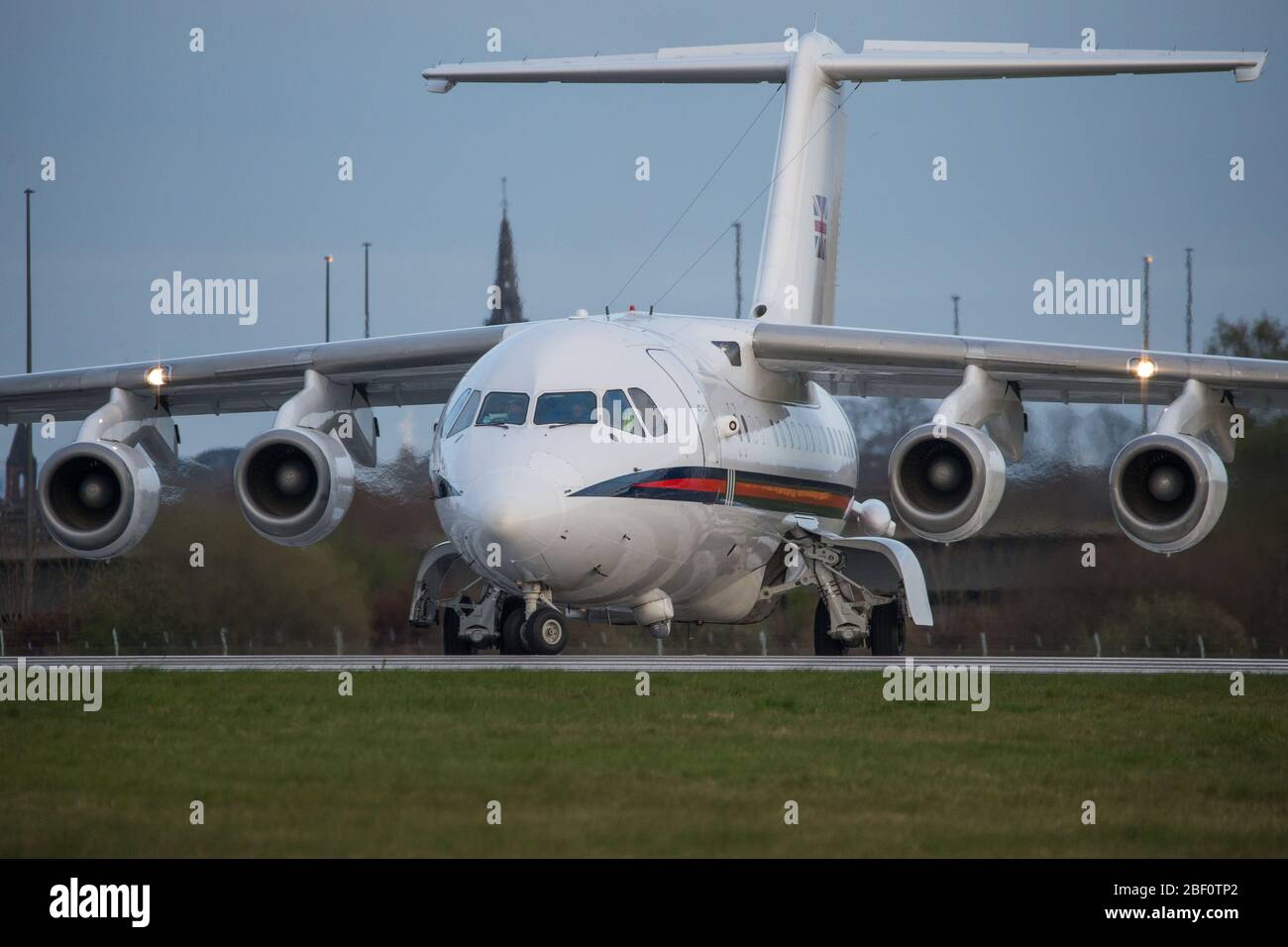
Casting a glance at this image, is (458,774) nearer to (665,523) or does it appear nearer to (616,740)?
(616,740)

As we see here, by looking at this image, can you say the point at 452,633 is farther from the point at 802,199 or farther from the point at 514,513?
the point at 802,199

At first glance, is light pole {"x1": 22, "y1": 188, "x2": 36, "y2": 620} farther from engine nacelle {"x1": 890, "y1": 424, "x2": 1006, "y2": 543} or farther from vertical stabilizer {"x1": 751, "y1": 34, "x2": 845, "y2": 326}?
engine nacelle {"x1": 890, "y1": 424, "x2": 1006, "y2": 543}

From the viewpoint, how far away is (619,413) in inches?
656

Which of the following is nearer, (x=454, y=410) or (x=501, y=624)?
(x=454, y=410)

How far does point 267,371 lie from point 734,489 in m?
5.32

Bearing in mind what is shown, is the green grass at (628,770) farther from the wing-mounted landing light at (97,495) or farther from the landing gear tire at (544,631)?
the wing-mounted landing light at (97,495)

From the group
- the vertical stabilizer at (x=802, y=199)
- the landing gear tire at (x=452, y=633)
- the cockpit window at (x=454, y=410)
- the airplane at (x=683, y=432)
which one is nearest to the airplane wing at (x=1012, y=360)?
the airplane at (x=683, y=432)

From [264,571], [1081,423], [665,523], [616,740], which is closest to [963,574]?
[1081,423]

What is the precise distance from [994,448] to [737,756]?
28.2 feet

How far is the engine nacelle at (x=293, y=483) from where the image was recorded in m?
18.8

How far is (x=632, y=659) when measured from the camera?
18625mm

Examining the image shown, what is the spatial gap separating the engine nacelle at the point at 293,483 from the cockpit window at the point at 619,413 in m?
3.43

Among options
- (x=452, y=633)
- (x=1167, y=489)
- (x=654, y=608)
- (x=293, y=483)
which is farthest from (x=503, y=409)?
(x=1167, y=489)

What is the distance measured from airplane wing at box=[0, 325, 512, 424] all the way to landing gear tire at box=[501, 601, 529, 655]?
2.78m
